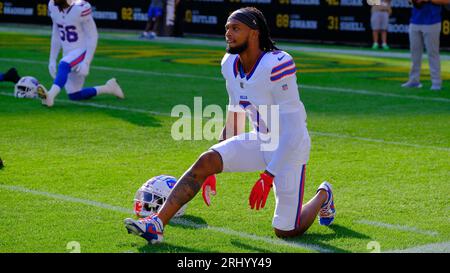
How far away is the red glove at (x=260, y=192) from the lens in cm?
578

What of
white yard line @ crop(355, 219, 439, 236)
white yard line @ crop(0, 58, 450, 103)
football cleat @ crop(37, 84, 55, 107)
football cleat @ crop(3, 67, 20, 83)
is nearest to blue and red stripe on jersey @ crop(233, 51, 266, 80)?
white yard line @ crop(355, 219, 439, 236)

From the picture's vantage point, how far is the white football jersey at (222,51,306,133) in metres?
6.01

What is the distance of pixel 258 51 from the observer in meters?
6.14

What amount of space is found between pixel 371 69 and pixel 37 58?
6887mm

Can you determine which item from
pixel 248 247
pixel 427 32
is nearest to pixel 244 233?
pixel 248 247

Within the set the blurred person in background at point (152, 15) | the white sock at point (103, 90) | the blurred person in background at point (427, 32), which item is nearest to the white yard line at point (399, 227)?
the white sock at point (103, 90)

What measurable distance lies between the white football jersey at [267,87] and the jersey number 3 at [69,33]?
22.9ft

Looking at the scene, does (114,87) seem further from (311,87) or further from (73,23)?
(311,87)

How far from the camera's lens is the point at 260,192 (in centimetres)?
579

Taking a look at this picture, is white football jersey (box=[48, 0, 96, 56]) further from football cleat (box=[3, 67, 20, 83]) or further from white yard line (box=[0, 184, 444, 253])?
white yard line (box=[0, 184, 444, 253])

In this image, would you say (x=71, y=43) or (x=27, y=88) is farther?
(x=27, y=88)

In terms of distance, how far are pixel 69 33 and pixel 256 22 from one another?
7104 millimetres
